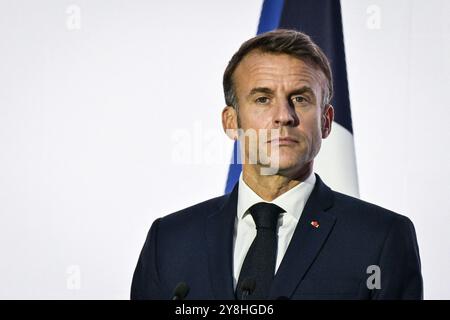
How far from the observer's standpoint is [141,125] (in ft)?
10.6

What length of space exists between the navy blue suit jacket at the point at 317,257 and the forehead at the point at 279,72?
31 centimetres

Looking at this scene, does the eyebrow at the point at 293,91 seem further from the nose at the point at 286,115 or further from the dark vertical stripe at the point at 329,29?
the dark vertical stripe at the point at 329,29

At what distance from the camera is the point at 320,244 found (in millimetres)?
1987

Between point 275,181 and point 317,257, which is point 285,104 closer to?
point 275,181

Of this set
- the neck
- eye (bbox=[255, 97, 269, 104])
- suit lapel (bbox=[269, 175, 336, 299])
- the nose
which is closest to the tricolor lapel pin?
suit lapel (bbox=[269, 175, 336, 299])

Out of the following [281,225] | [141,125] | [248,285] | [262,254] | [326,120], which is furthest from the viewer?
[141,125]

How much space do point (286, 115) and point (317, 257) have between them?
41 cm

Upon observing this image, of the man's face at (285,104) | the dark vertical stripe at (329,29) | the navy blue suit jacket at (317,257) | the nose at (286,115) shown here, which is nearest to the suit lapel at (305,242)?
the navy blue suit jacket at (317,257)

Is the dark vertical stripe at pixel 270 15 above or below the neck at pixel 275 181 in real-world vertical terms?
above

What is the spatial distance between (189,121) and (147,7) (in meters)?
0.59

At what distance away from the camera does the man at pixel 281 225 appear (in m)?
1.93

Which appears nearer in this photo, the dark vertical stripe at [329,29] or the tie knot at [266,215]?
the tie knot at [266,215]

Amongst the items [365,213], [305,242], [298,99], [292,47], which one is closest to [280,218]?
[305,242]

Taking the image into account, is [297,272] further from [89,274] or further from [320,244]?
[89,274]
